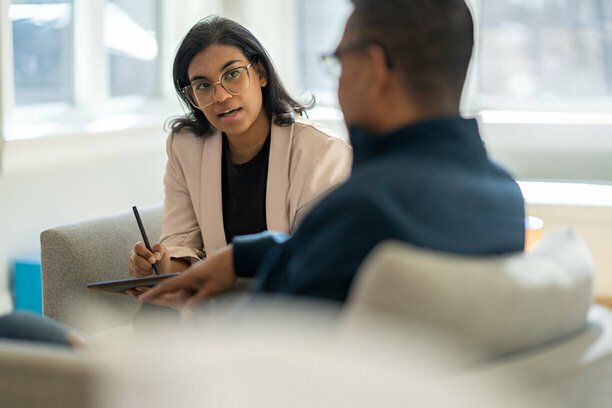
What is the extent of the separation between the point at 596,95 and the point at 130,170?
255cm

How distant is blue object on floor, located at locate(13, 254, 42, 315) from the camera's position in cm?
352

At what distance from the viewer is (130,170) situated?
4.38 metres

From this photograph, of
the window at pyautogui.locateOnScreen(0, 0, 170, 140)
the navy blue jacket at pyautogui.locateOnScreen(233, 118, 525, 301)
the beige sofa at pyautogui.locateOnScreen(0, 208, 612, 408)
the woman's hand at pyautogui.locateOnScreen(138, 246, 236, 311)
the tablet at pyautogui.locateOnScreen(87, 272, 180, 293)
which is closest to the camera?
the beige sofa at pyautogui.locateOnScreen(0, 208, 612, 408)

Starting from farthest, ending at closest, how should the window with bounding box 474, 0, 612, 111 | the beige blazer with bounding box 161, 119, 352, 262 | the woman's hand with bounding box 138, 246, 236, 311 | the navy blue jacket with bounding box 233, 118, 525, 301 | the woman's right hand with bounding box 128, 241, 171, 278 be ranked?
the window with bounding box 474, 0, 612, 111 → the beige blazer with bounding box 161, 119, 352, 262 → the woman's right hand with bounding box 128, 241, 171, 278 → the woman's hand with bounding box 138, 246, 236, 311 → the navy blue jacket with bounding box 233, 118, 525, 301

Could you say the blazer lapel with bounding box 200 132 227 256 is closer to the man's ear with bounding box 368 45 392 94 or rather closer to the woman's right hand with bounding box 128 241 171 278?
the woman's right hand with bounding box 128 241 171 278

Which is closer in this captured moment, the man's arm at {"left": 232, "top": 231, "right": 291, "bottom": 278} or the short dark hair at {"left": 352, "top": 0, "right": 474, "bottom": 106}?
the short dark hair at {"left": 352, "top": 0, "right": 474, "bottom": 106}

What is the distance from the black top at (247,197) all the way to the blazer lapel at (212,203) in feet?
0.07

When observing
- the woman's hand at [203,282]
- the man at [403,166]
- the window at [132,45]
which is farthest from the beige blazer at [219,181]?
the window at [132,45]

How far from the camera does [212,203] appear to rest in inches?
112

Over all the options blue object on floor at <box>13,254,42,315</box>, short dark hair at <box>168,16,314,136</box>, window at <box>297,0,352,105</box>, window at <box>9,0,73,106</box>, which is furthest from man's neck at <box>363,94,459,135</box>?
window at <box>297,0,352,105</box>

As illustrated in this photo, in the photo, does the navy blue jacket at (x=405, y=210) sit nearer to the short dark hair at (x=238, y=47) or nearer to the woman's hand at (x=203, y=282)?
the woman's hand at (x=203, y=282)

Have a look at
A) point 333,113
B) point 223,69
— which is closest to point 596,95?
point 333,113

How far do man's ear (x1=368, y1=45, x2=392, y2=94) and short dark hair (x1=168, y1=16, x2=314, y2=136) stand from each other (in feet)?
4.31

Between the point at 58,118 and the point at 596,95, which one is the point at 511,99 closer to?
the point at 596,95
